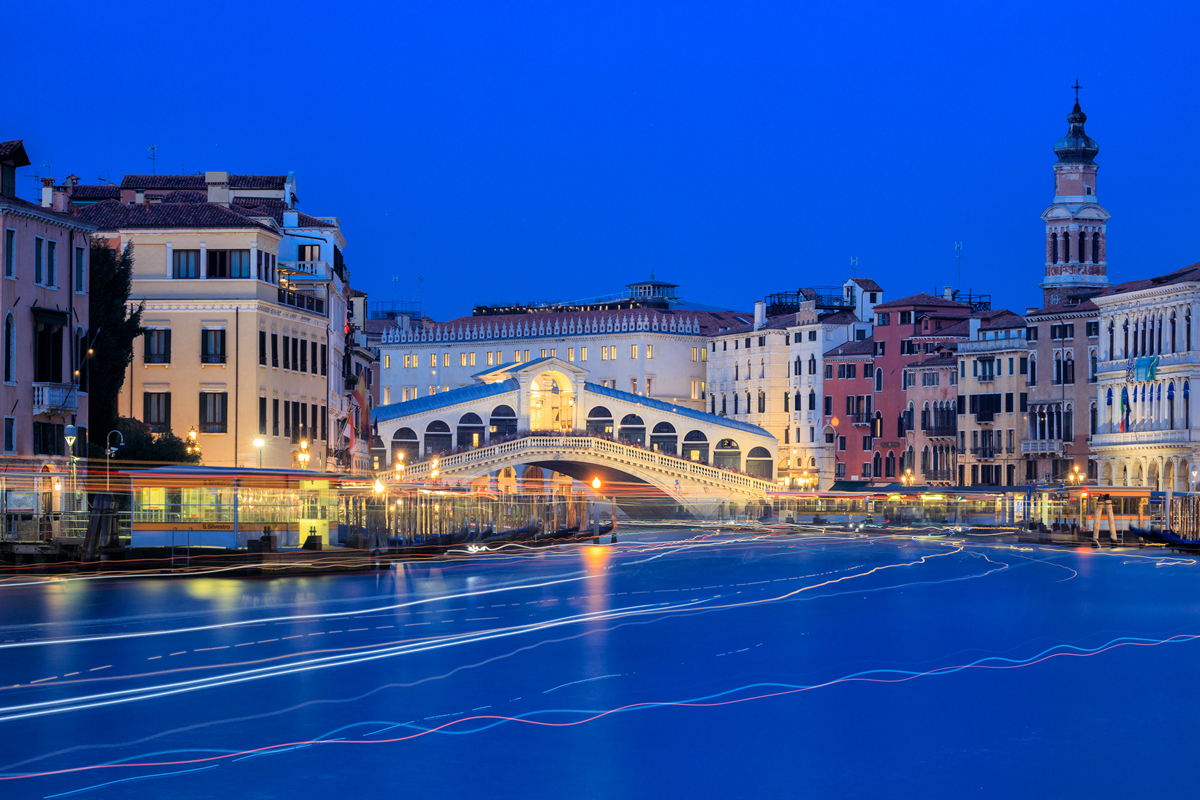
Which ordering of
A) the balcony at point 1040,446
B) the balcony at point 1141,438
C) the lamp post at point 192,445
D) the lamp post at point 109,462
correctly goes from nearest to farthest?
the lamp post at point 109,462
the lamp post at point 192,445
the balcony at point 1141,438
the balcony at point 1040,446

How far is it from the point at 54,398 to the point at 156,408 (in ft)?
36.7

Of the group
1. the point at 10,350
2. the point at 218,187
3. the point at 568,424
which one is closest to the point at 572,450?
the point at 568,424

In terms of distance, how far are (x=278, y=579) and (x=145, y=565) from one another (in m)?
3.18

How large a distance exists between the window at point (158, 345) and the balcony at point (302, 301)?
428cm

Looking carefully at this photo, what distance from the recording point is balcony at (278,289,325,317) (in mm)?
57938

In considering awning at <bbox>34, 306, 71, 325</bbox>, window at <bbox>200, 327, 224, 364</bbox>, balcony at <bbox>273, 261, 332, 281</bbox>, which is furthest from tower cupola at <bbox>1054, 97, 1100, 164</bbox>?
awning at <bbox>34, 306, 71, 325</bbox>

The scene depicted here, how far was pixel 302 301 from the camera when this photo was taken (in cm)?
6019

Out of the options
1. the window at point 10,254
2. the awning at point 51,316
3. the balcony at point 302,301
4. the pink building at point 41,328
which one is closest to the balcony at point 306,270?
the balcony at point 302,301

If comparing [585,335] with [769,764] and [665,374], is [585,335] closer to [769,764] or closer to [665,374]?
[665,374]

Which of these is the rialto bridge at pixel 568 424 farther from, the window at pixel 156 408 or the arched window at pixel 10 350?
the arched window at pixel 10 350

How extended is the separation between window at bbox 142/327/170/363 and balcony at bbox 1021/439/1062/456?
5011cm

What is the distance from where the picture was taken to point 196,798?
14.6 m

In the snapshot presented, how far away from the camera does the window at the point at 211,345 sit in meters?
54.8

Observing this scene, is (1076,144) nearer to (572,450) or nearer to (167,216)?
(572,450)
